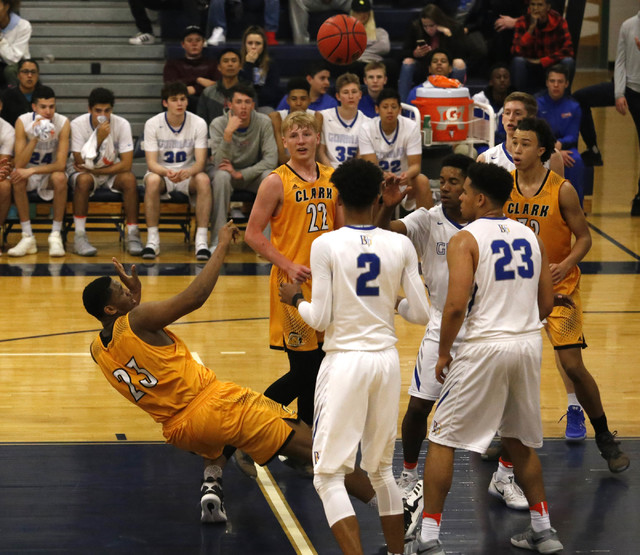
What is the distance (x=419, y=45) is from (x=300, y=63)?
159cm

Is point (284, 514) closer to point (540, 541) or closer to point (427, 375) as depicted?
point (427, 375)

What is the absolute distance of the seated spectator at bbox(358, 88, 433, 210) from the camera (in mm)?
10414

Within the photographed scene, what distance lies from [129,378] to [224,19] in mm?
9458

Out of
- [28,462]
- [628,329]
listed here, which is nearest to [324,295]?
[28,462]

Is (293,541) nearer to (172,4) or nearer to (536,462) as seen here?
(536,462)

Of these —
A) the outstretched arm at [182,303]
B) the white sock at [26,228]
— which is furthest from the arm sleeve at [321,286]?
the white sock at [26,228]

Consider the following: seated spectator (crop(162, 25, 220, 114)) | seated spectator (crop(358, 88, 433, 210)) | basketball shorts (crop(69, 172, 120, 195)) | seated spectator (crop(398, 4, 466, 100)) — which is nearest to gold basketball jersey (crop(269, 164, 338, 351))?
seated spectator (crop(358, 88, 433, 210))

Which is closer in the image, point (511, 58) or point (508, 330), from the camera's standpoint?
point (508, 330)

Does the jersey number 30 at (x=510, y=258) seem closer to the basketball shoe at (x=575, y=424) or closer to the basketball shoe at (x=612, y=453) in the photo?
the basketball shoe at (x=612, y=453)

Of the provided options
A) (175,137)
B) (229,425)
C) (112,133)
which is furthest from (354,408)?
(112,133)

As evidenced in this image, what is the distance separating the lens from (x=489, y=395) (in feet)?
14.5

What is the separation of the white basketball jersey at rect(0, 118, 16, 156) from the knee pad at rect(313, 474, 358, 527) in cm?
739

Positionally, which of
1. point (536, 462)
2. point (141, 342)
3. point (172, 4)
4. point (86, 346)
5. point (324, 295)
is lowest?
point (86, 346)

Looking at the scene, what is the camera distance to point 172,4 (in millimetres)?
13922
